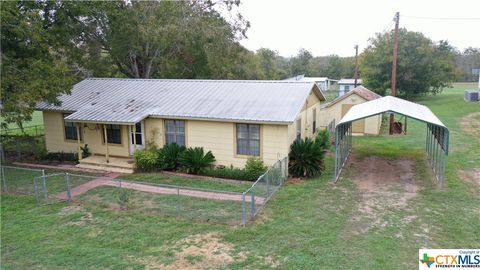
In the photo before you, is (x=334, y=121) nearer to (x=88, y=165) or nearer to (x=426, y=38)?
(x=88, y=165)

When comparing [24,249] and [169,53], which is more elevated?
[169,53]

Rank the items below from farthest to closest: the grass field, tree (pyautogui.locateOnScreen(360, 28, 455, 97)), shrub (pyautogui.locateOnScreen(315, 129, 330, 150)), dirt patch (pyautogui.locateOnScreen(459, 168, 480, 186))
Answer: tree (pyautogui.locateOnScreen(360, 28, 455, 97))
shrub (pyautogui.locateOnScreen(315, 129, 330, 150))
dirt patch (pyautogui.locateOnScreen(459, 168, 480, 186))
the grass field

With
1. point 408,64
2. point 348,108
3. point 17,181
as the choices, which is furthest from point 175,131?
point 408,64

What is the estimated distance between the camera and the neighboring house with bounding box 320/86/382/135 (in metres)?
24.8

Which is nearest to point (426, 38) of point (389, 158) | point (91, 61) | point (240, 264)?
point (389, 158)

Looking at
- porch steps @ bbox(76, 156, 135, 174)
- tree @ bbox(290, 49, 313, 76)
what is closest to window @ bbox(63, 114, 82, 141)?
porch steps @ bbox(76, 156, 135, 174)

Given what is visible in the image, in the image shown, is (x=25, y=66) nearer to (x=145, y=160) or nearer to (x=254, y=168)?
(x=145, y=160)

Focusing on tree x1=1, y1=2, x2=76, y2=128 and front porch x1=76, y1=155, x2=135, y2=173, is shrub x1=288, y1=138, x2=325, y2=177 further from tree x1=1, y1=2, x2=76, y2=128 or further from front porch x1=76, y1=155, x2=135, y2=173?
tree x1=1, y1=2, x2=76, y2=128

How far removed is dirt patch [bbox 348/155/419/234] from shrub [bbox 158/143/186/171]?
279 inches

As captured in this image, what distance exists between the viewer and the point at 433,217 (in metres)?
11.0

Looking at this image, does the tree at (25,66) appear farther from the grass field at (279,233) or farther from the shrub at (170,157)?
the shrub at (170,157)

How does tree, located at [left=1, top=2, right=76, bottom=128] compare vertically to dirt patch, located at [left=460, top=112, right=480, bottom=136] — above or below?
above

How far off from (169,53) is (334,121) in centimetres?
→ 1200

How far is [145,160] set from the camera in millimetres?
16219
